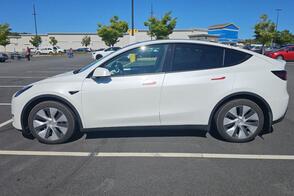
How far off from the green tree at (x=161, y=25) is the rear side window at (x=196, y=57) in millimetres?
28645

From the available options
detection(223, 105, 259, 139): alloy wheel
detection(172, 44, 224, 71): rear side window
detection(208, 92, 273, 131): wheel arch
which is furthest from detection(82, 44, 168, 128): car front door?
detection(223, 105, 259, 139): alloy wheel

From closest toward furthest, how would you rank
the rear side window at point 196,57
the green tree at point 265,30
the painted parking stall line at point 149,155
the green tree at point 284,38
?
1. the painted parking stall line at point 149,155
2. the rear side window at point 196,57
3. the green tree at point 265,30
4. the green tree at point 284,38

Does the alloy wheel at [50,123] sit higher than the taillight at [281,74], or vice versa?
the taillight at [281,74]

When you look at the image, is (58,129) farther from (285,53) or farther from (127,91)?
(285,53)

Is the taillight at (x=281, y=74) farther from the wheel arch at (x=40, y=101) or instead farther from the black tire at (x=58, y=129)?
the black tire at (x=58, y=129)

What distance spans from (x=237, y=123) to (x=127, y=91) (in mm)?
1891

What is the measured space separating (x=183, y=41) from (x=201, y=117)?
4.20ft

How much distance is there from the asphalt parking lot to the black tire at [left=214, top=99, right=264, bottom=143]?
13cm

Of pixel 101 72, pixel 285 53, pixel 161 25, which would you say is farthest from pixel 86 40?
pixel 101 72

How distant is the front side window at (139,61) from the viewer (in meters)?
3.81

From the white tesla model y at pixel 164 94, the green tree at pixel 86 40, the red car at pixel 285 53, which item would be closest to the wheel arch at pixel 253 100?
the white tesla model y at pixel 164 94

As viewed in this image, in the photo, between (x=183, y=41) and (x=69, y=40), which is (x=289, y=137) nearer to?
(x=183, y=41)

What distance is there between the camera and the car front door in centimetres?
369

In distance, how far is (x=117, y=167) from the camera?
10.6 feet
